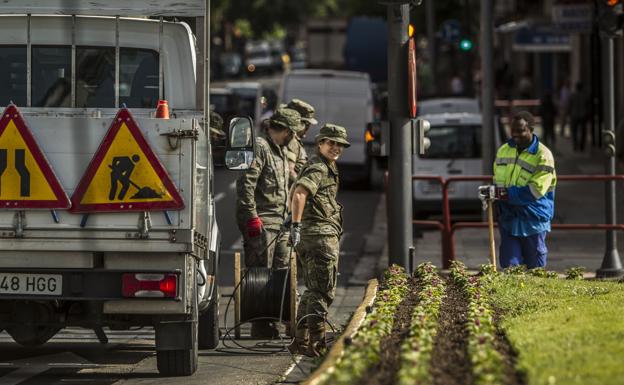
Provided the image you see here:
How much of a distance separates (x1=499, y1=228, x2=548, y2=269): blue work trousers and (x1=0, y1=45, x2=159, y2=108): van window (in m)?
4.52

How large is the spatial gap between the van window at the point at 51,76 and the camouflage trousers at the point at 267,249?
2575 mm

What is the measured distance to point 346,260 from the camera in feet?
65.5

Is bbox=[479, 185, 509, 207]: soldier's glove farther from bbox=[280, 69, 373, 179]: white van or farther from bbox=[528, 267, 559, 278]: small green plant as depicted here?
bbox=[280, 69, 373, 179]: white van

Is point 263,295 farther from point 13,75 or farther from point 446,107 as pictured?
point 446,107

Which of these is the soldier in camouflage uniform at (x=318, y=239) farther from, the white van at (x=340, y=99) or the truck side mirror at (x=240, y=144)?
the white van at (x=340, y=99)

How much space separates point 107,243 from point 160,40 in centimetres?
204

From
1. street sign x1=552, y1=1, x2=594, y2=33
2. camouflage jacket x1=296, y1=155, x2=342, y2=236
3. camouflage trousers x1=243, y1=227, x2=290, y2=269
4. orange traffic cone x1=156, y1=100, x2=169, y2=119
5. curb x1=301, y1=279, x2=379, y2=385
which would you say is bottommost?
curb x1=301, y1=279, x2=379, y2=385

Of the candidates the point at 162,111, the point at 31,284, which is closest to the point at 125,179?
the point at 162,111

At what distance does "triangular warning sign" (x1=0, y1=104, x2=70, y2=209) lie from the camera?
9.49 metres

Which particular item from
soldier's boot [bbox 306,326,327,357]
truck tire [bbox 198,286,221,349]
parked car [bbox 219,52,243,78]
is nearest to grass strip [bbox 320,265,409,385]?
soldier's boot [bbox 306,326,327,357]

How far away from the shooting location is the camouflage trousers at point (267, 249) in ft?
42.4

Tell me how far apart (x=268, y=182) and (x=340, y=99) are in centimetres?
1704

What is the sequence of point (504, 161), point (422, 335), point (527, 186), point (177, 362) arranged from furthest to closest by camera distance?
point (504, 161) < point (527, 186) < point (177, 362) < point (422, 335)

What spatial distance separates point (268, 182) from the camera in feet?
43.1
